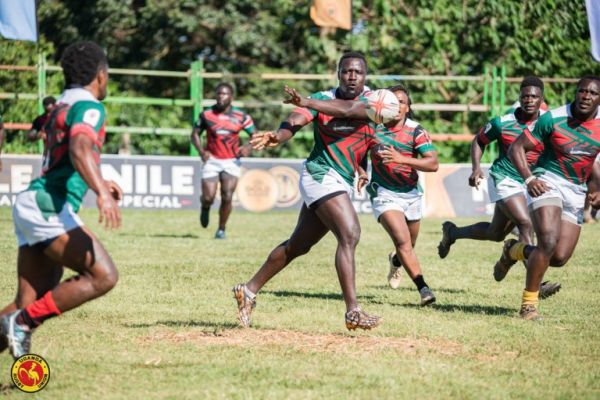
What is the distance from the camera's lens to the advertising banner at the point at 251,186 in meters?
22.2

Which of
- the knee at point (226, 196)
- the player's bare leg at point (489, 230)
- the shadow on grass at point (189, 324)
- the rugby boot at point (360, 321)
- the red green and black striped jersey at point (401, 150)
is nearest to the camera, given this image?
the rugby boot at point (360, 321)

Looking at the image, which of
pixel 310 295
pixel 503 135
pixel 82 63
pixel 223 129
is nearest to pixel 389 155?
pixel 310 295

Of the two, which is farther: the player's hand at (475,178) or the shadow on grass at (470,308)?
the player's hand at (475,178)

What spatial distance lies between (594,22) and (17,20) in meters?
11.0

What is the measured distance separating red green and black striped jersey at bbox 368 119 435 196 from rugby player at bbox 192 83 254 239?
20.4 feet

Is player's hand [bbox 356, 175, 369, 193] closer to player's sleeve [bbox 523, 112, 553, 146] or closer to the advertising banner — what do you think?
player's sleeve [bbox 523, 112, 553, 146]

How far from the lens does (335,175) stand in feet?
26.0

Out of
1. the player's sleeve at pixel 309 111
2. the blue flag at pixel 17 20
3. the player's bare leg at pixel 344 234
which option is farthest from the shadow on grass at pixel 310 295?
the blue flag at pixel 17 20

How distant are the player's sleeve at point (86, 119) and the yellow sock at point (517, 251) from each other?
4.90m

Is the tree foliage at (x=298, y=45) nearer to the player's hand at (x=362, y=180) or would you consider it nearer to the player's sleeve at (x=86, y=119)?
the player's hand at (x=362, y=180)

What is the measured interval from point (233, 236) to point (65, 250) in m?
11.0

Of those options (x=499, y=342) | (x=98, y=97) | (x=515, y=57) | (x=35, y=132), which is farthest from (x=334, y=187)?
(x=515, y=57)

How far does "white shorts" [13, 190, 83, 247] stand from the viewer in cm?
599

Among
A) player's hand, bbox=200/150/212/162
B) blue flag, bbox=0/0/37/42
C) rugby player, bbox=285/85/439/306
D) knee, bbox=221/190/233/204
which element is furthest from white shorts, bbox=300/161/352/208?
blue flag, bbox=0/0/37/42
